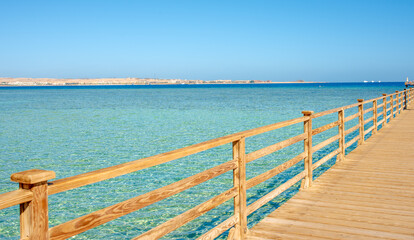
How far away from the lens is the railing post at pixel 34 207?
2051mm

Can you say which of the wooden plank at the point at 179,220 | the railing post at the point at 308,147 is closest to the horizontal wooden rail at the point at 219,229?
the wooden plank at the point at 179,220

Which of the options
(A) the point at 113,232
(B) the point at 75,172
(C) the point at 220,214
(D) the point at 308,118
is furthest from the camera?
(B) the point at 75,172

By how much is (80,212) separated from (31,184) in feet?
21.1

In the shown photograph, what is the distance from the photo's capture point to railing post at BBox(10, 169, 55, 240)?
2051 mm

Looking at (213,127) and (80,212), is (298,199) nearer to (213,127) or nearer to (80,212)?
(80,212)

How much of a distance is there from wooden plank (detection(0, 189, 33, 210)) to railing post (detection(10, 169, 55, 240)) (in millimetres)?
27

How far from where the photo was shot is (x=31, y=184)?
2.04 metres

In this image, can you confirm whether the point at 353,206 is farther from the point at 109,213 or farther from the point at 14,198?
the point at 14,198

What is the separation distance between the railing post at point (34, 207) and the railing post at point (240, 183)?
222cm

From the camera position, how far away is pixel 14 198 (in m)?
1.97

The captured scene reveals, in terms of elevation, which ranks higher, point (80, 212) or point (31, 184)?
point (31, 184)

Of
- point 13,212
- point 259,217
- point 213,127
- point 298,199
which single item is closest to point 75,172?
point 13,212

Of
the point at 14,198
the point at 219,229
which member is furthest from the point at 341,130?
the point at 14,198

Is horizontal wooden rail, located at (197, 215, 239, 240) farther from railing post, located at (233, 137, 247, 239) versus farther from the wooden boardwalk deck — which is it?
the wooden boardwalk deck
